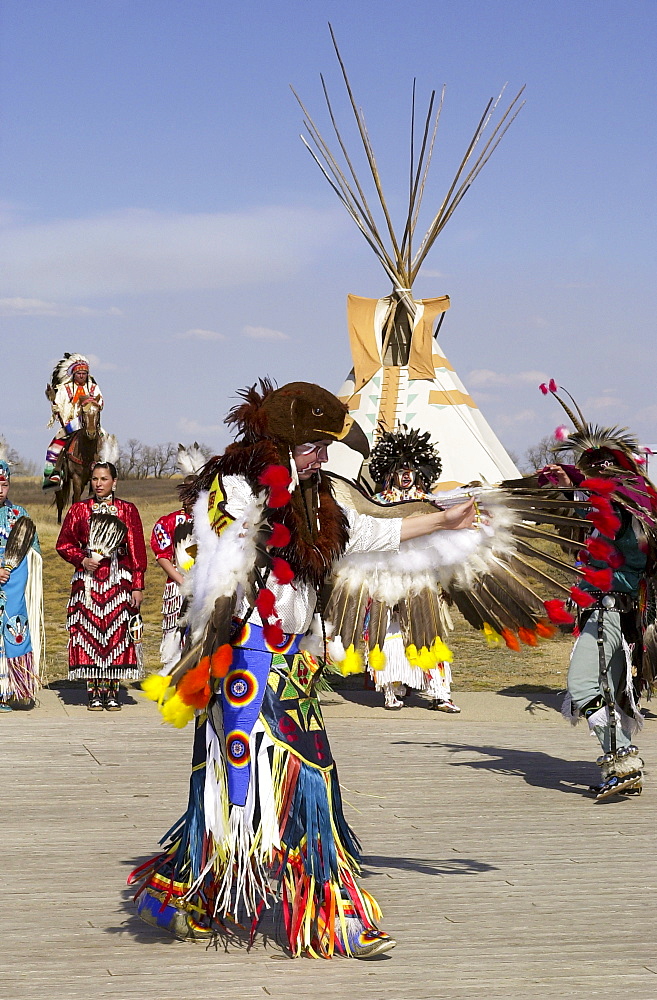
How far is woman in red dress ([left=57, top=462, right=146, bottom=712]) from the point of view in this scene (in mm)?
8531

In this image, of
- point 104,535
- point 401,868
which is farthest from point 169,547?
point 401,868

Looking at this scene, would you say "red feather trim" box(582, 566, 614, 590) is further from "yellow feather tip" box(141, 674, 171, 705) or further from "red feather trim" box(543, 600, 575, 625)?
"yellow feather tip" box(141, 674, 171, 705)

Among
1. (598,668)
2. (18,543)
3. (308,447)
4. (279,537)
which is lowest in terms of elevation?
(598,668)

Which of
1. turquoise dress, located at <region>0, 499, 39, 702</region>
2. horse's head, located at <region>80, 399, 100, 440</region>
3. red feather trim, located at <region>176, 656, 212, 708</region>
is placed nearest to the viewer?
red feather trim, located at <region>176, 656, 212, 708</region>

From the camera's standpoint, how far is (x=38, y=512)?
70.2ft

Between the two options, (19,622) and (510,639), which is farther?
(19,622)

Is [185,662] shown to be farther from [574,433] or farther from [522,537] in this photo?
[574,433]

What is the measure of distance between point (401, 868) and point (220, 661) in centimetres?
173

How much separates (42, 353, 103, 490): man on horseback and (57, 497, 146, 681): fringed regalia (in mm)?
3075

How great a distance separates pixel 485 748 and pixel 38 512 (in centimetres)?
1519

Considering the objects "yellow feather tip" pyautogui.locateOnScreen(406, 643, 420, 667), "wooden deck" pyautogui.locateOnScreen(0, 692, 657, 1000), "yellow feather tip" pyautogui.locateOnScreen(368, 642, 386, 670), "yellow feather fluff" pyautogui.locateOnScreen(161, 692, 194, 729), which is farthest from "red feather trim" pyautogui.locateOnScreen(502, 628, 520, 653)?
"yellow feather fluff" pyautogui.locateOnScreen(161, 692, 194, 729)

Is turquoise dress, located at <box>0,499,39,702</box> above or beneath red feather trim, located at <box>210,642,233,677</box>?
beneath

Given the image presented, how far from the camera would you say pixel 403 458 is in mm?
9656

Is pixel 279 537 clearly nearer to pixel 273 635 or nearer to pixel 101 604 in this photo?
pixel 273 635
